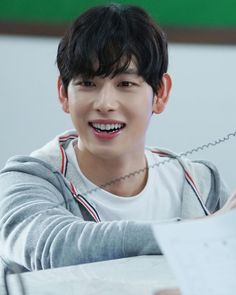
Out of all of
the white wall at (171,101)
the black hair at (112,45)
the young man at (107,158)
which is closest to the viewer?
the young man at (107,158)

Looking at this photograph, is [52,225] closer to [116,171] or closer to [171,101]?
[116,171]

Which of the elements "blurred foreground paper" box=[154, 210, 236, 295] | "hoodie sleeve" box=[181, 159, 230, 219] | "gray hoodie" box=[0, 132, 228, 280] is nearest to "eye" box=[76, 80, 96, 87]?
"gray hoodie" box=[0, 132, 228, 280]

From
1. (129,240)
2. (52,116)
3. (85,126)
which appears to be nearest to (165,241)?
(129,240)

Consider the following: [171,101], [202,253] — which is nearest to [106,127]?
[202,253]

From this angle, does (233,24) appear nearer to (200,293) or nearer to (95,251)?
(95,251)

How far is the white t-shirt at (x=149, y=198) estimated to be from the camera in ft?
4.26

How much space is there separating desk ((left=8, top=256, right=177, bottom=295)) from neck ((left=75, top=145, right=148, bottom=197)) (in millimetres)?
378

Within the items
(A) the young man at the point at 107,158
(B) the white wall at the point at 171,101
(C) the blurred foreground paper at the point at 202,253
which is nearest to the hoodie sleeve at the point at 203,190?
(A) the young man at the point at 107,158

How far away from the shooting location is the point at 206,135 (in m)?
2.58

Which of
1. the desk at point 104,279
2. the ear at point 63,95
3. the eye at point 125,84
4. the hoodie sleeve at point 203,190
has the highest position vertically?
the eye at point 125,84

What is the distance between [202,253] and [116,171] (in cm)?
66

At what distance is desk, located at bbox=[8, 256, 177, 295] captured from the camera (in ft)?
2.73

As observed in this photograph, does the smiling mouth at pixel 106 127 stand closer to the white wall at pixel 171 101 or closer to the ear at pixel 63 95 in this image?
the ear at pixel 63 95

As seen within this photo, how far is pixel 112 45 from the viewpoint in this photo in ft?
4.13
